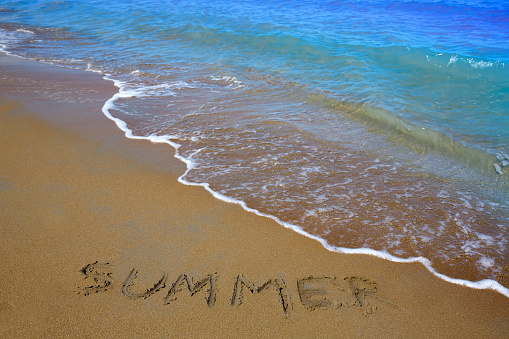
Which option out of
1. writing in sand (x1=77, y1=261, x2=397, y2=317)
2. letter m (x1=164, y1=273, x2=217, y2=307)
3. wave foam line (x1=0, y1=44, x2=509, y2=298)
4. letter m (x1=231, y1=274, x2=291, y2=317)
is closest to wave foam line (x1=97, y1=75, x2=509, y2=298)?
wave foam line (x1=0, y1=44, x2=509, y2=298)

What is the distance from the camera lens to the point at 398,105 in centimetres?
699

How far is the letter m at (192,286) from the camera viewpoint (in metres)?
2.76

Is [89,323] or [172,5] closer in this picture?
[89,323]

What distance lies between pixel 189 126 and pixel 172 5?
1535cm

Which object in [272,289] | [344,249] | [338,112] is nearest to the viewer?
[272,289]

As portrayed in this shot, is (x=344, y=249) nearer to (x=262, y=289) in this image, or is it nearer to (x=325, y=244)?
(x=325, y=244)

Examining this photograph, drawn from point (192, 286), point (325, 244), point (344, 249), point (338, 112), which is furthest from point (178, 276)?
point (338, 112)

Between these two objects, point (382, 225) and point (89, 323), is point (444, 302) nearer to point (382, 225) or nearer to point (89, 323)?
point (382, 225)

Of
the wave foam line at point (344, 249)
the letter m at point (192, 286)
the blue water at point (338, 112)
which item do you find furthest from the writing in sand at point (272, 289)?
the blue water at point (338, 112)

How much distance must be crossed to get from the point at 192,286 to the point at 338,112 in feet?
15.9

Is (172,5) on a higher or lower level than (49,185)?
higher

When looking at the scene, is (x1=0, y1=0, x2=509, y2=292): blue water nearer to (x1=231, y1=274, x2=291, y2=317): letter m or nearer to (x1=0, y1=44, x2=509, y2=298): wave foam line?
(x1=0, y1=44, x2=509, y2=298): wave foam line

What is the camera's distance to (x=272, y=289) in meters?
2.88

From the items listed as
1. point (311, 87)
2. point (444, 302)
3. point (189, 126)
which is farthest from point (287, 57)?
point (444, 302)
